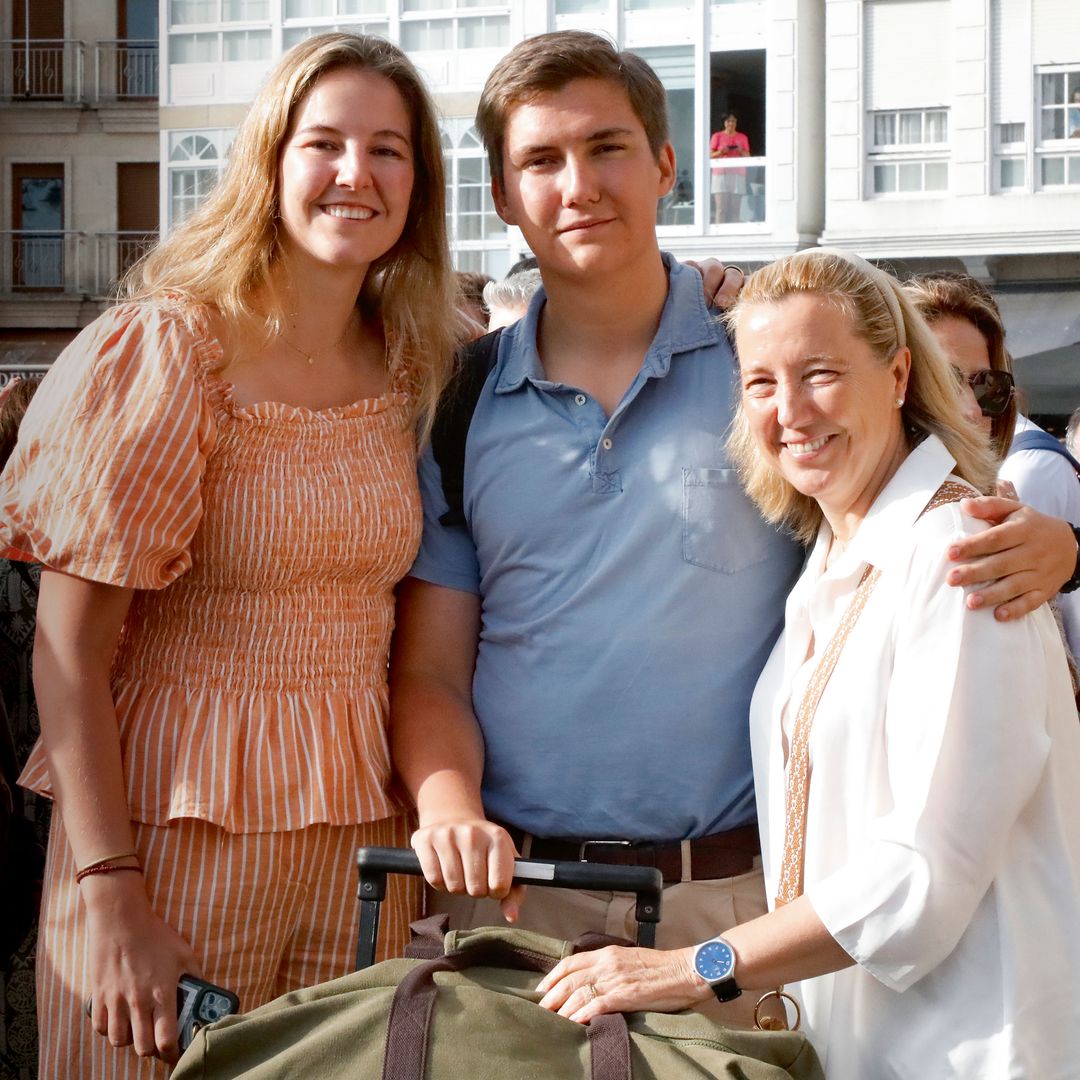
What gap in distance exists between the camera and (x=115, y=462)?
2.33 m

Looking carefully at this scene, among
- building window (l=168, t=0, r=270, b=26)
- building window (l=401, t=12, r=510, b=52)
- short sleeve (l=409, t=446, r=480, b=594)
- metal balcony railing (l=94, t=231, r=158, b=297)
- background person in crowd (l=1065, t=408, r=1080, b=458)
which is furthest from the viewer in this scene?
metal balcony railing (l=94, t=231, r=158, b=297)

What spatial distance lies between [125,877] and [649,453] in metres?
1.13

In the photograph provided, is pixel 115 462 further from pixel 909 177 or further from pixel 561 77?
pixel 909 177

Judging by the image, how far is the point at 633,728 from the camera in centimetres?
255

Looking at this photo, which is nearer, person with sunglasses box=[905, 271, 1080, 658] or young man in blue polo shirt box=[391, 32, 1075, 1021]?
young man in blue polo shirt box=[391, 32, 1075, 1021]

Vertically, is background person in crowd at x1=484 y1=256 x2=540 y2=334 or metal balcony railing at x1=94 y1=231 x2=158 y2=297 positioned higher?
metal balcony railing at x1=94 y1=231 x2=158 y2=297

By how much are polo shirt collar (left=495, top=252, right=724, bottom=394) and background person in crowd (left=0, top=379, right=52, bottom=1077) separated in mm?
1050

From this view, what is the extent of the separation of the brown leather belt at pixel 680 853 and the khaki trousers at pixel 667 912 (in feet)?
0.05

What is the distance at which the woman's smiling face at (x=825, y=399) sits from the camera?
7.63ft

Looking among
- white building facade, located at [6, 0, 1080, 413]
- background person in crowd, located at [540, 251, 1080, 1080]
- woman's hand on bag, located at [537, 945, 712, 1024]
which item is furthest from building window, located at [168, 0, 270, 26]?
woman's hand on bag, located at [537, 945, 712, 1024]

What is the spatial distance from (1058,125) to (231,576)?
16.6 metres

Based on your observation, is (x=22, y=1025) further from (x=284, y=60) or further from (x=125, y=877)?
(x=284, y=60)

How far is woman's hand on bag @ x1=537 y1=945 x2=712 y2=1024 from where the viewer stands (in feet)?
6.43

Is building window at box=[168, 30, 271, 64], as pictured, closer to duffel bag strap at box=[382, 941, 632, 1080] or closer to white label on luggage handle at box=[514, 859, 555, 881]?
white label on luggage handle at box=[514, 859, 555, 881]
